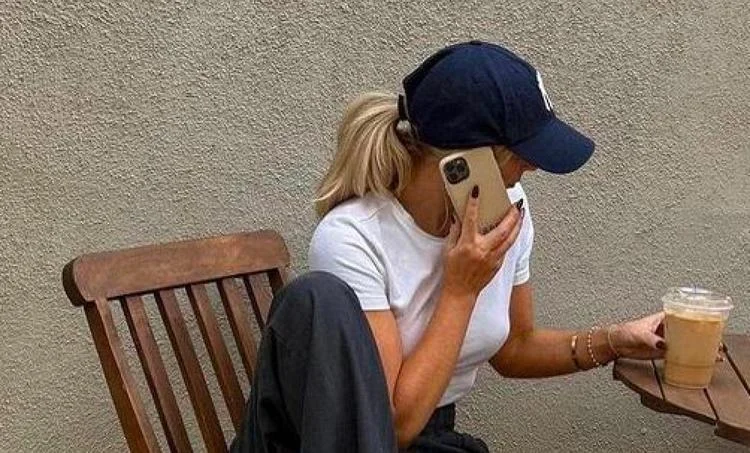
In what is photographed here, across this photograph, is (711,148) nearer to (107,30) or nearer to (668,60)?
(668,60)

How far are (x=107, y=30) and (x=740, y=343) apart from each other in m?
1.24

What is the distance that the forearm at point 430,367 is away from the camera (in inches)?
62.4

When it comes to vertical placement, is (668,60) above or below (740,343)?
above

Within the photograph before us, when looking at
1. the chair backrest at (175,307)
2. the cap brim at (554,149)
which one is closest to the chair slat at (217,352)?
the chair backrest at (175,307)

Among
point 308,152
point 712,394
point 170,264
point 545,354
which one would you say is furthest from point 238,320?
point 712,394

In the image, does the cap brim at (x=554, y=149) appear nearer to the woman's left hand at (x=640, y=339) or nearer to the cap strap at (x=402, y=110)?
the cap strap at (x=402, y=110)

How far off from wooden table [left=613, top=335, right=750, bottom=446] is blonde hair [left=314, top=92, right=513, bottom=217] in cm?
42

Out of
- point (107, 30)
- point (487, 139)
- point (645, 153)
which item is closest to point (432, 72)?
point (487, 139)

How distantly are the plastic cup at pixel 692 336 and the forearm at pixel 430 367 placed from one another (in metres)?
0.32

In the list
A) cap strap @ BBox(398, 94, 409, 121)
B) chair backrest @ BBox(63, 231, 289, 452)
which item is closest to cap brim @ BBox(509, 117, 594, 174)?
cap strap @ BBox(398, 94, 409, 121)

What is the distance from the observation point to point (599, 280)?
2.27m

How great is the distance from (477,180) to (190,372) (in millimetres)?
537

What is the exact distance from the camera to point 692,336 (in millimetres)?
1676

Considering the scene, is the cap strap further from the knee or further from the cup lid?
the cup lid
